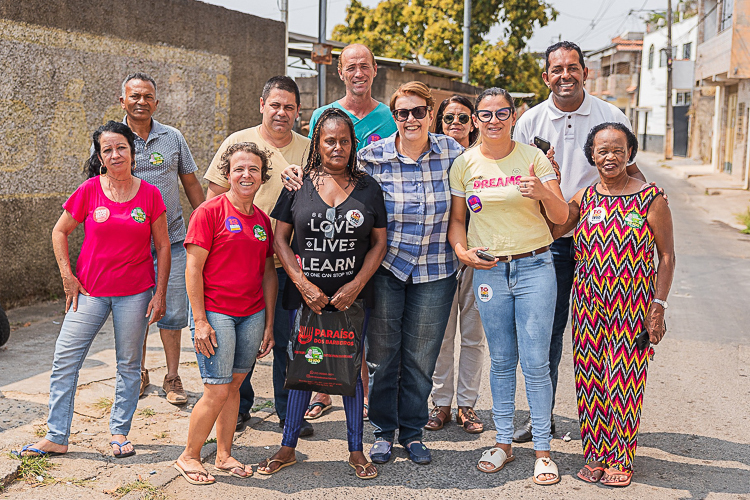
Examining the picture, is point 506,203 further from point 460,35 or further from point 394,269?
point 460,35

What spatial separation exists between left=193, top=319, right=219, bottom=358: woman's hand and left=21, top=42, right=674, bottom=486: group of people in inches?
0.5

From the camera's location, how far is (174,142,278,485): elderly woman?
3.74 m

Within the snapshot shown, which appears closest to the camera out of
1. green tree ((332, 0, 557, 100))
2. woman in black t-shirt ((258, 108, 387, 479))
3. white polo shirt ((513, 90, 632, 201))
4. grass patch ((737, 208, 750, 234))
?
woman in black t-shirt ((258, 108, 387, 479))

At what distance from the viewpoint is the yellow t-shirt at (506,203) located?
3898mm

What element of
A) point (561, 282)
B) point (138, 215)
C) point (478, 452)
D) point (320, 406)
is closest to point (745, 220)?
point (561, 282)

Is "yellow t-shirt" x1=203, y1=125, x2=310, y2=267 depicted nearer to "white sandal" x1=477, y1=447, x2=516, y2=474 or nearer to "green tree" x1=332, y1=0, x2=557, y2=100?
"white sandal" x1=477, y1=447, x2=516, y2=474

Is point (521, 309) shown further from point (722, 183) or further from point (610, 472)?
point (722, 183)

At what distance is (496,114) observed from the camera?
3881mm

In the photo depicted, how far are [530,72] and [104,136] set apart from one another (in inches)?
849

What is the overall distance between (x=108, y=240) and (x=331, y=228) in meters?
1.25

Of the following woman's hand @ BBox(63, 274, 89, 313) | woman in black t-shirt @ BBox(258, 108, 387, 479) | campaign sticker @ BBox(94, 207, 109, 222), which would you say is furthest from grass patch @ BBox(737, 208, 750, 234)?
woman's hand @ BBox(63, 274, 89, 313)

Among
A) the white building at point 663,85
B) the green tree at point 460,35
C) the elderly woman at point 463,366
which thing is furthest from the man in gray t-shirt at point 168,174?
the white building at point 663,85

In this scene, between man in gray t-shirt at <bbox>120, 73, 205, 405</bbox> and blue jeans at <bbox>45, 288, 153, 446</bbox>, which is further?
man in gray t-shirt at <bbox>120, 73, 205, 405</bbox>

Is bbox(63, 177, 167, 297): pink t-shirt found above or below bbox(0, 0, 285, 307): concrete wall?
below
